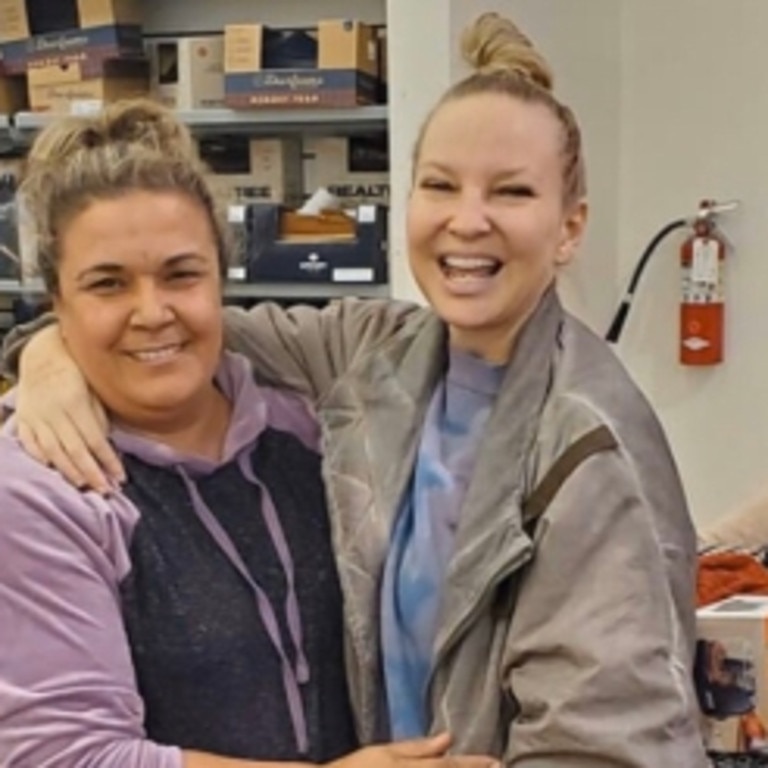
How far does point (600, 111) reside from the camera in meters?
3.79

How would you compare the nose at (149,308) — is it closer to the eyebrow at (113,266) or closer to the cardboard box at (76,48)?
the eyebrow at (113,266)

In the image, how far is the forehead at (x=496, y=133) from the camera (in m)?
1.31

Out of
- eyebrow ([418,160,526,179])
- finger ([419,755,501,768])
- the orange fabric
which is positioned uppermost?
eyebrow ([418,160,526,179])

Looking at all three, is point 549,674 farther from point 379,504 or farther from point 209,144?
point 209,144

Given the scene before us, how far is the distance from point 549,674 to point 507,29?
0.70 meters

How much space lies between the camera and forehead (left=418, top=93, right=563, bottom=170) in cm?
131

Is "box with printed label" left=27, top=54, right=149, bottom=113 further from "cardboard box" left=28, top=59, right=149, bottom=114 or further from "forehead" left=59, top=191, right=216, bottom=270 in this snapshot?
"forehead" left=59, top=191, right=216, bottom=270

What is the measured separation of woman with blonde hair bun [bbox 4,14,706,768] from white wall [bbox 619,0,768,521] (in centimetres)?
250

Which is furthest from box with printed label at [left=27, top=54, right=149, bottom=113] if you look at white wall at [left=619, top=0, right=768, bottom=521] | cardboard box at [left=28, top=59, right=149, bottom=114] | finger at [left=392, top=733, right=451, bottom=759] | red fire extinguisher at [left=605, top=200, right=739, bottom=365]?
finger at [left=392, top=733, right=451, bottom=759]

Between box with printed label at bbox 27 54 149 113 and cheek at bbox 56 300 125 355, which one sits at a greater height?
box with printed label at bbox 27 54 149 113

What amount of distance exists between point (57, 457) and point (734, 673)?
0.94 metres

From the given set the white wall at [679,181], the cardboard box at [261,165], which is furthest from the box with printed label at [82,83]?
the white wall at [679,181]

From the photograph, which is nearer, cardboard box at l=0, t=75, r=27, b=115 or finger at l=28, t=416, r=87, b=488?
finger at l=28, t=416, r=87, b=488

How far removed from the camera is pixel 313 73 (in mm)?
3318
